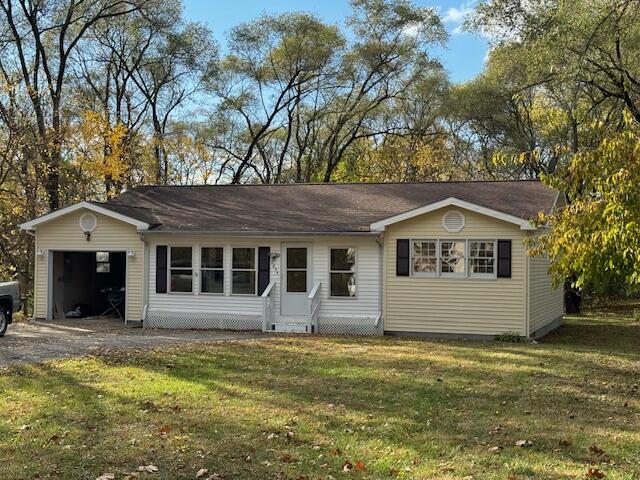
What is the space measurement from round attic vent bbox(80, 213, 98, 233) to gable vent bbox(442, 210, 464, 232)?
8942mm

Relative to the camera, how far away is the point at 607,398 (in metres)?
8.08

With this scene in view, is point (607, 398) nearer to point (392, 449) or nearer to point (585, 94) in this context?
point (392, 449)

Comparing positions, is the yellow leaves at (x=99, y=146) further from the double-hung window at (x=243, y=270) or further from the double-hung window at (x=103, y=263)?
the double-hung window at (x=243, y=270)

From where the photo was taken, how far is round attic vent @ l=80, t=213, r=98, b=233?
16906 mm

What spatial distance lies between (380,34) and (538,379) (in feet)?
81.3

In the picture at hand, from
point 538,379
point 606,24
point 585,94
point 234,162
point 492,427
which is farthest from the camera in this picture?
point 234,162

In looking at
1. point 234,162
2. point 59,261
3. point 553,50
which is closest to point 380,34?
point 234,162

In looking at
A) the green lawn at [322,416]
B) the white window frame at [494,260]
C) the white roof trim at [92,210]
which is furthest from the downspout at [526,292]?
the white roof trim at [92,210]

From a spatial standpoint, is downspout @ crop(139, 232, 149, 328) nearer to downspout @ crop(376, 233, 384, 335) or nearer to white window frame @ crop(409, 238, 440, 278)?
downspout @ crop(376, 233, 384, 335)

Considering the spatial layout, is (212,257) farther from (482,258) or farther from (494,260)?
(494,260)

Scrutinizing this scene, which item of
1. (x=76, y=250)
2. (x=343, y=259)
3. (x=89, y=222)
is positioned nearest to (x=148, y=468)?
(x=343, y=259)

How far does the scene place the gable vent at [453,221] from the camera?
14.6 m

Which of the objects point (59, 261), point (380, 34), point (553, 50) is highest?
point (380, 34)

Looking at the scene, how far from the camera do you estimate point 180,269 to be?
1659 cm
